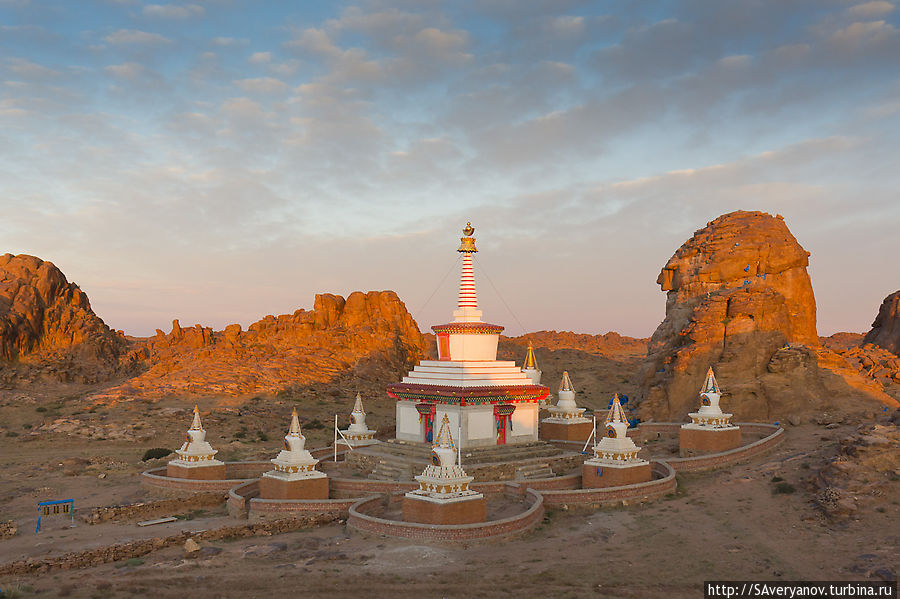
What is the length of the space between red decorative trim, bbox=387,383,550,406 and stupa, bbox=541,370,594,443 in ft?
12.2

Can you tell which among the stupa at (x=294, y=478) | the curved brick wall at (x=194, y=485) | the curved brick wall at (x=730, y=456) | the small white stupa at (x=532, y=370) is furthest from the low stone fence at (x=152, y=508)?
the curved brick wall at (x=730, y=456)

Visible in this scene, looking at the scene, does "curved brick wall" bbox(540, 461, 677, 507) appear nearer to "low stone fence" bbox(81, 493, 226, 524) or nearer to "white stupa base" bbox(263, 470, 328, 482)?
"white stupa base" bbox(263, 470, 328, 482)

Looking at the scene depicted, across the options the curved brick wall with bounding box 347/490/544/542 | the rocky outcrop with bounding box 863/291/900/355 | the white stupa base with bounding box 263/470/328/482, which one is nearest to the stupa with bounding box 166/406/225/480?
the white stupa base with bounding box 263/470/328/482

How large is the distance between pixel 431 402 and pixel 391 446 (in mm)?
2668

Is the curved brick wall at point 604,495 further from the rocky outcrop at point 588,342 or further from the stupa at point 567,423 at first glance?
the rocky outcrop at point 588,342

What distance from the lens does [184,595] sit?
14.2m

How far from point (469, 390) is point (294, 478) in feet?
25.5

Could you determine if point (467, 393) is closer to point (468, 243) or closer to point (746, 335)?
point (468, 243)

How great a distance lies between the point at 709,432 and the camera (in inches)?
1072

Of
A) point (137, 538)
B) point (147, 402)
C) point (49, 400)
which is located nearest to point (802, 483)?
point (137, 538)

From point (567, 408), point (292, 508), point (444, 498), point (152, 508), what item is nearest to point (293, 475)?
point (292, 508)

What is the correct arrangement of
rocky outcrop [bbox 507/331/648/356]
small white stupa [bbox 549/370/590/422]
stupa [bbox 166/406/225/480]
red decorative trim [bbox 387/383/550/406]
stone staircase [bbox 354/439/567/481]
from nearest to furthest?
stone staircase [bbox 354/439/567/481] → stupa [bbox 166/406/225/480] → red decorative trim [bbox 387/383/550/406] → small white stupa [bbox 549/370/590/422] → rocky outcrop [bbox 507/331/648/356]

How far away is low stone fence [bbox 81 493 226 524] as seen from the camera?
21922 mm

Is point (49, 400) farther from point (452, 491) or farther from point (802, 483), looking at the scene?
point (802, 483)
